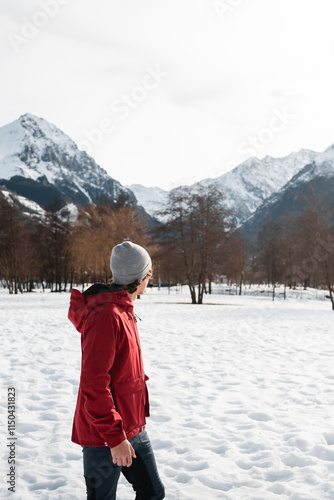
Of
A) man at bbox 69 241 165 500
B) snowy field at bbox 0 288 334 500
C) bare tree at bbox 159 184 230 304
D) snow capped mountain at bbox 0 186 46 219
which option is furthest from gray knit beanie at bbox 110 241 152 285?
snow capped mountain at bbox 0 186 46 219

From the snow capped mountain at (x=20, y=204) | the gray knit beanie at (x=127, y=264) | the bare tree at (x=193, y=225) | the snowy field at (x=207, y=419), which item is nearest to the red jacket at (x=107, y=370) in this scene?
the gray knit beanie at (x=127, y=264)

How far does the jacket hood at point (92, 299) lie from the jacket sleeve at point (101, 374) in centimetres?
5

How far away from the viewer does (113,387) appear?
91.0 inches

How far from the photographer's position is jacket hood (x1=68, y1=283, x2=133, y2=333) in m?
2.26

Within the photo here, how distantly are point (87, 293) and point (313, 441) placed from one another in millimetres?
3811

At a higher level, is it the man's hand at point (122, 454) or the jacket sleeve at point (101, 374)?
the jacket sleeve at point (101, 374)

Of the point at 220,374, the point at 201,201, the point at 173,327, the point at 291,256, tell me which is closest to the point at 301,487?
the point at 220,374

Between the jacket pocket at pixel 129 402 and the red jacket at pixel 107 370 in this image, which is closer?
the red jacket at pixel 107 370

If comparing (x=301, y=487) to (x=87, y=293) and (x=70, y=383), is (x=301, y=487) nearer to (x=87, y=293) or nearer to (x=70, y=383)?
(x=87, y=293)

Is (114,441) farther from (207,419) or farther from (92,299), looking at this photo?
(207,419)

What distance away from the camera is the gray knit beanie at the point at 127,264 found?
2492 millimetres

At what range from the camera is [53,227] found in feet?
149

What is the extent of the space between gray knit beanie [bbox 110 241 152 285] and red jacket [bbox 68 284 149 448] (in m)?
0.16

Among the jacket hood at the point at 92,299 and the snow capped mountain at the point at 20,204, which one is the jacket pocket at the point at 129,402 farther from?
the snow capped mountain at the point at 20,204
